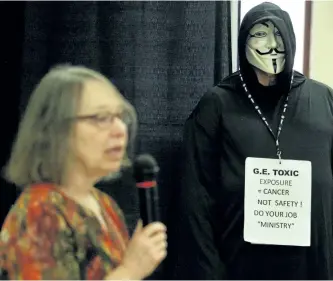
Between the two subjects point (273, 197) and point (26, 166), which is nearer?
point (26, 166)

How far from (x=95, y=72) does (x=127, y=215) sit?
194 millimetres

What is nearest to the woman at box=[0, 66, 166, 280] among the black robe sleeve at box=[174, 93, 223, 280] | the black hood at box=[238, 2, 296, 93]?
the black robe sleeve at box=[174, 93, 223, 280]

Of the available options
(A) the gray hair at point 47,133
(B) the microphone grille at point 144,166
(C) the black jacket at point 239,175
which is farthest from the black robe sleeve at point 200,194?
(A) the gray hair at point 47,133

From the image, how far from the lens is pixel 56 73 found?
681 mm

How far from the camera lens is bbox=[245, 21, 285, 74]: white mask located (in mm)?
838

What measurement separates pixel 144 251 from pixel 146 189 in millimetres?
82

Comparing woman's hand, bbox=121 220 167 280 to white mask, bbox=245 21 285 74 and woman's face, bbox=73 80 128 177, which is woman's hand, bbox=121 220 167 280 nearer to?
woman's face, bbox=73 80 128 177

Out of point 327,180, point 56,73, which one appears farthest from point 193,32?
point 327,180

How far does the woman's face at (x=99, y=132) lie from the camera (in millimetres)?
648

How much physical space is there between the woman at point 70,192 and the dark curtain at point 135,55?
0.03 m

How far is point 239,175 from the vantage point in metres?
0.82

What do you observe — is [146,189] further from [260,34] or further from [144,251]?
[260,34]

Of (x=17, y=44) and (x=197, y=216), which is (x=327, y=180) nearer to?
(x=197, y=216)

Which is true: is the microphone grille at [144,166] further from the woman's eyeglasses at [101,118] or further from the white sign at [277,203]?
the white sign at [277,203]
